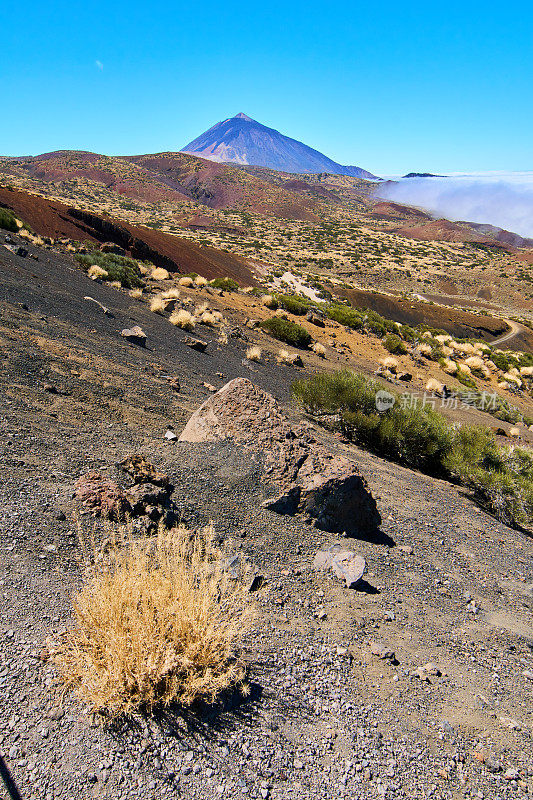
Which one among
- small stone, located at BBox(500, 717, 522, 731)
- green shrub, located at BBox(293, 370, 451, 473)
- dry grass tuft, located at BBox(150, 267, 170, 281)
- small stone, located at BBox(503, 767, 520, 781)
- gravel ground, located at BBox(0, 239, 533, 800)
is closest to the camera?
gravel ground, located at BBox(0, 239, 533, 800)

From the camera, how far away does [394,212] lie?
457 ft

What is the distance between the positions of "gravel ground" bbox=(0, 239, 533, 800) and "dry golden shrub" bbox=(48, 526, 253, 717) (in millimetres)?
121

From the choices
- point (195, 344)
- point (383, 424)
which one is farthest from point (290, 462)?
point (195, 344)

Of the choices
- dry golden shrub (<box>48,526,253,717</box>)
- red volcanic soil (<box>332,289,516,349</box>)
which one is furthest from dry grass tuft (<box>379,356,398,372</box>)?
red volcanic soil (<box>332,289,516,349</box>)

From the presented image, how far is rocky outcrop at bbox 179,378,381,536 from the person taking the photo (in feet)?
17.2

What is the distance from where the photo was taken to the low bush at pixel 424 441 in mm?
7902

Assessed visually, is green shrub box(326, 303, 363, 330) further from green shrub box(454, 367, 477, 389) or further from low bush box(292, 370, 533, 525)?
low bush box(292, 370, 533, 525)

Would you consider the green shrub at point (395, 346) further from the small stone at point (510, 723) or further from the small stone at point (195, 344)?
the small stone at point (510, 723)

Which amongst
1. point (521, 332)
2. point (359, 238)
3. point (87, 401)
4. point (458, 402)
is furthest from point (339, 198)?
point (87, 401)

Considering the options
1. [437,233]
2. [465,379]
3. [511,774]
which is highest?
[437,233]

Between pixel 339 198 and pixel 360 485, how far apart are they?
546 feet

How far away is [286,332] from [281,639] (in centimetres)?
1438

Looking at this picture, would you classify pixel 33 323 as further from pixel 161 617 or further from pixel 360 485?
pixel 161 617

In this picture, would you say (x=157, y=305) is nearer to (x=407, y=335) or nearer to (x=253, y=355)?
(x=253, y=355)
